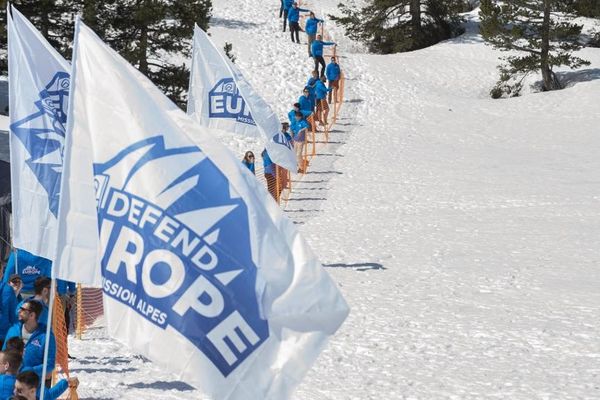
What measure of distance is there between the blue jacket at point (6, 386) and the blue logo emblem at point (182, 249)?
2.03m

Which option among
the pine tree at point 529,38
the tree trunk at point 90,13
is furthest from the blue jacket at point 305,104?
the pine tree at point 529,38

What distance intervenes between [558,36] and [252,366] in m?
27.5

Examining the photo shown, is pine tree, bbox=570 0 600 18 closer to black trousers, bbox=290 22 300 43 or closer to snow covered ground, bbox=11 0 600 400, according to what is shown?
snow covered ground, bbox=11 0 600 400

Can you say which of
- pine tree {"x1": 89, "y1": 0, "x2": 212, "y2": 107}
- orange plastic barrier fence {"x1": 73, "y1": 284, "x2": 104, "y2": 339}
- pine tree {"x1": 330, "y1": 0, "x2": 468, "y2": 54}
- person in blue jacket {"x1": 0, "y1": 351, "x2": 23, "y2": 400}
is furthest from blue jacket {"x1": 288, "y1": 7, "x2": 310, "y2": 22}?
person in blue jacket {"x1": 0, "y1": 351, "x2": 23, "y2": 400}

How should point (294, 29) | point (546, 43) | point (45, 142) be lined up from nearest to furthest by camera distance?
point (45, 142) < point (546, 43) < point (294, 29)

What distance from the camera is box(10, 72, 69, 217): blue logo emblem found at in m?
10.2

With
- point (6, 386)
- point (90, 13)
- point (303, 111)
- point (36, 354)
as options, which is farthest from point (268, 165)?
point (6, 386)

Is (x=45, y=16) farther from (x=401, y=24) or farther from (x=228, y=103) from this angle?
(x=228, y=103)

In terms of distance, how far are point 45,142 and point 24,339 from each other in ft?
7.10

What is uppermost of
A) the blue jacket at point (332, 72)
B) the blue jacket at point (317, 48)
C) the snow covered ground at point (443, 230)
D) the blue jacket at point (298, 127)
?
the blue jacket at point (317, 48)

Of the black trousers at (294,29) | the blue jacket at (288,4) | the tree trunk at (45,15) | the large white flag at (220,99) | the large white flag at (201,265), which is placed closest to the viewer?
the large white flag at (201,265)

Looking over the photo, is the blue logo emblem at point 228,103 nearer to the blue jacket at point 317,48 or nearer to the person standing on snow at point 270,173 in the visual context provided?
the person standing on snow at point 270,173

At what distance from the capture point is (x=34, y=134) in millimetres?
10312

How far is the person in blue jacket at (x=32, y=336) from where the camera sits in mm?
8647
